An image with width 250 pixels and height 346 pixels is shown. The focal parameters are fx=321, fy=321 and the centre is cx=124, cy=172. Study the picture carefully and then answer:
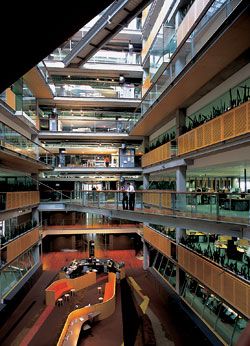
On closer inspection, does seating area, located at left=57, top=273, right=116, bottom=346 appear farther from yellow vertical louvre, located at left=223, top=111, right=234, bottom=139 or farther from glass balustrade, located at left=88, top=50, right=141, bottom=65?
glass balustrade, located at left=88, top=50, right=141, bottom=65

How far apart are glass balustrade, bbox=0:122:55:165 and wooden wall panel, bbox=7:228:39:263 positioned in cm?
455

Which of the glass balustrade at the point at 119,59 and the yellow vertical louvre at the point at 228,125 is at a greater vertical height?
the glass balustrade at the point at 119,59

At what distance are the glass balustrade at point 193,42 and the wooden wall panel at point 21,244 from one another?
10174 millimetres

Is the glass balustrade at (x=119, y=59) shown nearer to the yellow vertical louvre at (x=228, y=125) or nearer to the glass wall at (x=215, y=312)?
the yellow vertical louvre at (x=228, y=125)

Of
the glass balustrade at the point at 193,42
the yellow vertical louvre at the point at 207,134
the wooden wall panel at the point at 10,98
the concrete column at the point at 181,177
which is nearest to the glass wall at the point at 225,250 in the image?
the concrete column at the point at 181,177

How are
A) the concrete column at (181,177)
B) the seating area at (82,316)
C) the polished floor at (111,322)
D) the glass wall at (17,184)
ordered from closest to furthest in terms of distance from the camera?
the seating area at (82,316), the polished floor at (111,322), the concrete column at (181,177), the glass wall at (17,184)

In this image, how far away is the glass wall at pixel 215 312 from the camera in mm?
10578

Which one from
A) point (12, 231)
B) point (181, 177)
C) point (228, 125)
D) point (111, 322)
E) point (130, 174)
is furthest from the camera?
point (130, 174)

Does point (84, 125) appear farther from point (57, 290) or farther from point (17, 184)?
point (57, 290)

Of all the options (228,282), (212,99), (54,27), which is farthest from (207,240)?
(54,27)

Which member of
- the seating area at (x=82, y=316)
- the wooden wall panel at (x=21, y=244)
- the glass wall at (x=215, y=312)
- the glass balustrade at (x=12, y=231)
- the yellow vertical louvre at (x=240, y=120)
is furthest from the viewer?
the wooden wall panel at (x=21, y=244)


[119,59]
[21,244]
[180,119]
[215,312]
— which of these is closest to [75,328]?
[215,312]

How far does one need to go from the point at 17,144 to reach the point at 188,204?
29.0ft

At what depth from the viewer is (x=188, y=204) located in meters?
10.5
